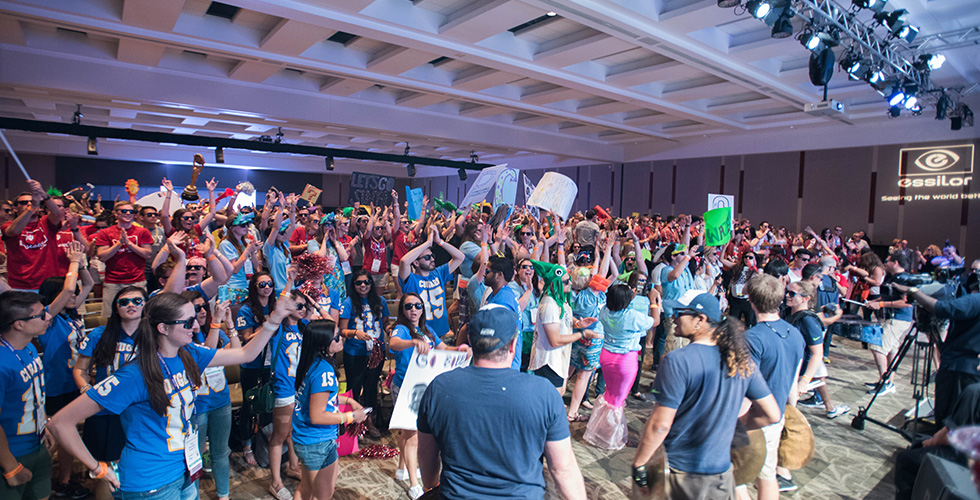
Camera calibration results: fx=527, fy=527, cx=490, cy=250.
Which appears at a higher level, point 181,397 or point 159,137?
point 159,137

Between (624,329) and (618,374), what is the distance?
0.37 m

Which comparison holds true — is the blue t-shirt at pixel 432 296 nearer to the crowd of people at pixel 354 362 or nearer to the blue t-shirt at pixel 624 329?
the crowd of people at pixel 354 362

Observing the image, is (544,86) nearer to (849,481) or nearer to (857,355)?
(857,355)

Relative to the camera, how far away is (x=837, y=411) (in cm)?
525

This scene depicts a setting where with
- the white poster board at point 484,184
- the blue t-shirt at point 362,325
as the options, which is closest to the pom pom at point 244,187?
the blue t-shirt at point 362,325

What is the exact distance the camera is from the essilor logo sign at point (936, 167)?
11.9m

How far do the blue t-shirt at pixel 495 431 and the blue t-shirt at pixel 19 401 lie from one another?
1976mm

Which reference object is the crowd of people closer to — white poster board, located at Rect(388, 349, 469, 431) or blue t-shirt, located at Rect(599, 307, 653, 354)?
blue t-shirt, located at Rect(599, 307, 653, 354)

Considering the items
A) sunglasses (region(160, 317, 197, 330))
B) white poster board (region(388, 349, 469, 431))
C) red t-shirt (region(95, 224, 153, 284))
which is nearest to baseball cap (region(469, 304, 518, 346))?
white poster board (region(388, 349, 469, 431))

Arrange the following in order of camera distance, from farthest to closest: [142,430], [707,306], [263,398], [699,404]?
[263,398], [707,306], [699,404], [142,430]

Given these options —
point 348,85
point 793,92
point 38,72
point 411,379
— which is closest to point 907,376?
point 793,92

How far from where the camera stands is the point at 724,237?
620cm

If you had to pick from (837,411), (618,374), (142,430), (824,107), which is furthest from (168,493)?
(824,107)

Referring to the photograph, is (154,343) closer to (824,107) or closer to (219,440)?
(219,440)
